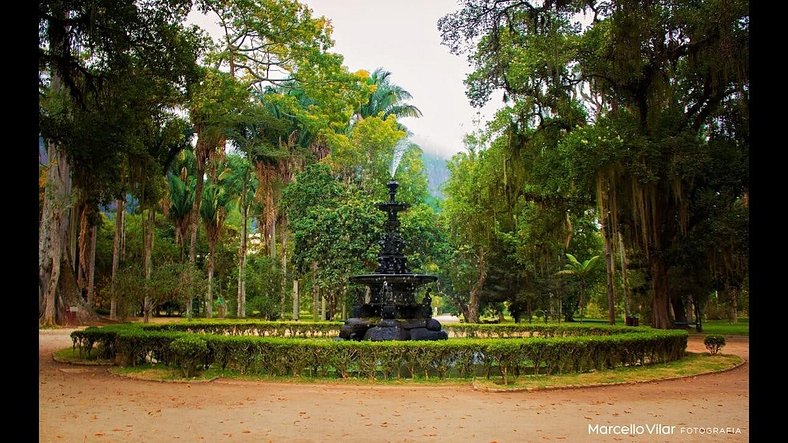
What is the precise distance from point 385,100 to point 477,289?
18.3 m

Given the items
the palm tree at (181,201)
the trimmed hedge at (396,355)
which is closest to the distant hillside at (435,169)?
the palm tree at (181,201)

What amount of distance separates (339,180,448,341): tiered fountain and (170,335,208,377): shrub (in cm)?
473

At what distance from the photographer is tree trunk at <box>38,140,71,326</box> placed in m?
27.1

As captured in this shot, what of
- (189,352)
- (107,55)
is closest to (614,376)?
(189,352)

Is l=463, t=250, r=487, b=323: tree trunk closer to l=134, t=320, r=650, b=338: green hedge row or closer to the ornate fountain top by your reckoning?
l=134, t=320, r=650, b=338: green hedge row

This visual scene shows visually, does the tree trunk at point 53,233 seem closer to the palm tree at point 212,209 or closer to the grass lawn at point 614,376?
the palm tree at point 212,209

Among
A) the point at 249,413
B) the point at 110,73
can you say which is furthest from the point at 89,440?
the point at 110,73

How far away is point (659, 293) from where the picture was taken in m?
23.5

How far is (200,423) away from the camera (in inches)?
316

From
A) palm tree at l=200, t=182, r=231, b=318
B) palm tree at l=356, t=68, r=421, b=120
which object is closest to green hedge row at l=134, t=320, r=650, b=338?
A: palm tree at l=200, t=182, r=231, b=318

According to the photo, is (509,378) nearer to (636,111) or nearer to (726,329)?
(636,111)

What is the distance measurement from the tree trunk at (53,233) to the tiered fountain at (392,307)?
1752 cm

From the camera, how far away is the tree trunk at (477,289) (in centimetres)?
3642
